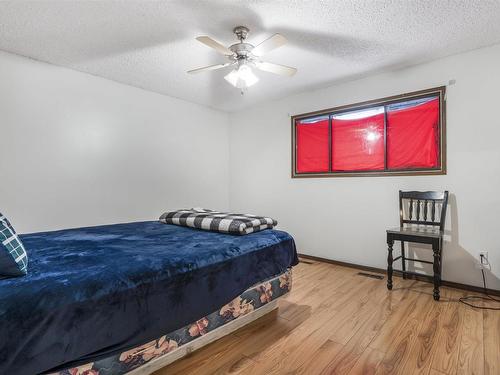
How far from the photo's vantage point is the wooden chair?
8.29 ft

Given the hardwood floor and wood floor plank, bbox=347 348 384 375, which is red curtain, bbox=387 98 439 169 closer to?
the hardwood floor

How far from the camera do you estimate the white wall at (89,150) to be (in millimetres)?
2863

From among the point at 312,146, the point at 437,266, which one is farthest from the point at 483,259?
the point at 312,146

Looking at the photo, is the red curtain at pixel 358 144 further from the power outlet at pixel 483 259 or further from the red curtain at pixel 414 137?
the power outlet at pixel 483 259

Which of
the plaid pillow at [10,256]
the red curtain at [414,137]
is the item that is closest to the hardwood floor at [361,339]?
the plaid pillow at [10,256]

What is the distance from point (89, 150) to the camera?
132 inches

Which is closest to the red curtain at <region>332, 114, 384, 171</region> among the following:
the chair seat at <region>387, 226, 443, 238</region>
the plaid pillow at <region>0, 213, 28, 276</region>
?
the chair seat at <region>387, 226, 443, 238</region>

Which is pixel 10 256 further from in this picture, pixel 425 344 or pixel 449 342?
pixel 449 342

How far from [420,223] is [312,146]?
5.64 feet

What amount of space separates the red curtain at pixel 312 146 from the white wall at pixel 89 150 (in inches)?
65.3

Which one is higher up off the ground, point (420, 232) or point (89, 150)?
point (89, 150)

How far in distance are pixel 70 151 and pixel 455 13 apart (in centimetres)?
398

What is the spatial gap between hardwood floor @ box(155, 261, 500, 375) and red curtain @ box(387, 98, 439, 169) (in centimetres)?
140

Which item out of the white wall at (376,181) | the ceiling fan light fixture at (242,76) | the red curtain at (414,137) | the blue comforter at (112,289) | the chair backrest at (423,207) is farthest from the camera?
the red curtain at (414,137)
